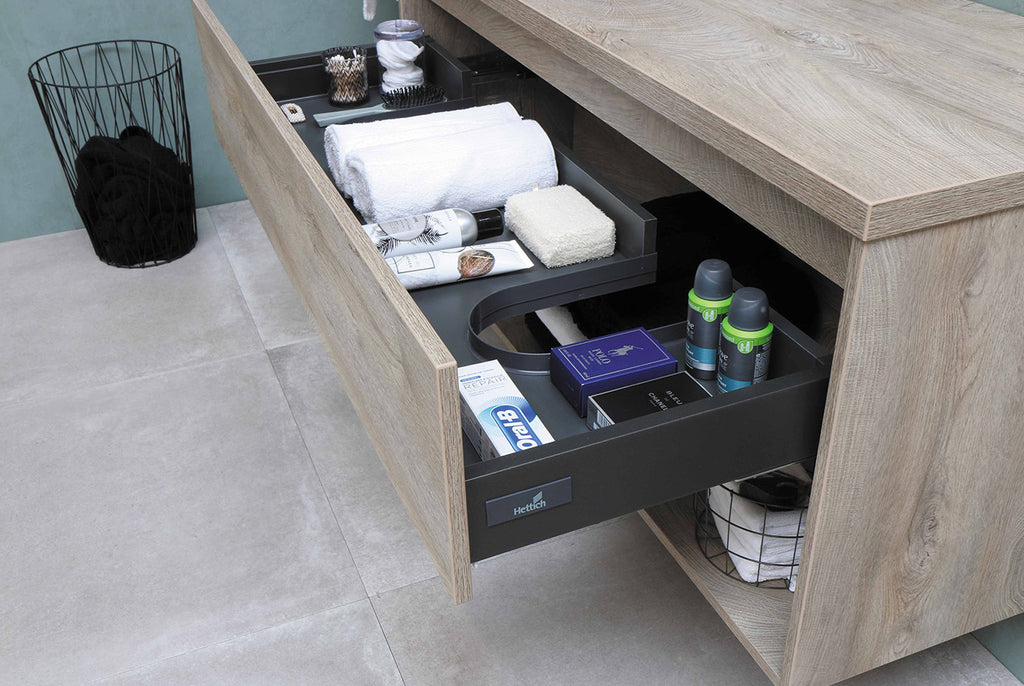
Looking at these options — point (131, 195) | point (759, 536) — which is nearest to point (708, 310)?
point (759, 536)

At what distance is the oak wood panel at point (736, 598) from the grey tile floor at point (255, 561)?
21 centimetres

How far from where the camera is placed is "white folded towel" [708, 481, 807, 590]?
1.06m

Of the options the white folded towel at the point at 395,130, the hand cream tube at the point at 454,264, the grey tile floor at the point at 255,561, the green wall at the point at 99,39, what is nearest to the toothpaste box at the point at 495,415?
the hand cream tube at the point at 454,264

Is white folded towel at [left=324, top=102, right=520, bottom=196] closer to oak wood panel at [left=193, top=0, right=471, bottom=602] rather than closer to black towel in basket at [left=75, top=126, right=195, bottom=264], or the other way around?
oak wood panel at [left=193, top=0, right=471, bottom=602]

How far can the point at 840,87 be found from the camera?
85 cm


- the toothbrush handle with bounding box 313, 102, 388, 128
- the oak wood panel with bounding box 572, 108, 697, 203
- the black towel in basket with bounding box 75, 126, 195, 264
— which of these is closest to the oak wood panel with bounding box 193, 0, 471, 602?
the toothbrush handle with bounding box 313, 102, 388, 128

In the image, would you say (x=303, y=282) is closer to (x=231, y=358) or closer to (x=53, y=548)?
(x=53, y=548)

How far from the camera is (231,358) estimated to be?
6.17 ft

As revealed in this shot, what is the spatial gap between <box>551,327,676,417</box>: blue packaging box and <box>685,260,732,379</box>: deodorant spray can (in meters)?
0.04

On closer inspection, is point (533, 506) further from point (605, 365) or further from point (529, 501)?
point (605, 365)

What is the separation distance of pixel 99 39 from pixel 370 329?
1.72 m

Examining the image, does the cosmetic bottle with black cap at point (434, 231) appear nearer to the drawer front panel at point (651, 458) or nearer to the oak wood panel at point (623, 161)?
the drawer front panel at point (651, 458)

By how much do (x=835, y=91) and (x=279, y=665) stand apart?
965 millimetres

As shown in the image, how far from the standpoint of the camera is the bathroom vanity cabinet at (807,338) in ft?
2.34
